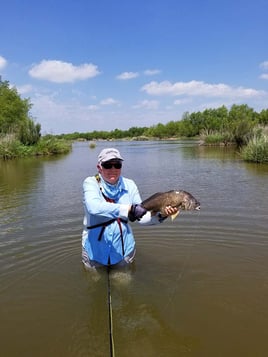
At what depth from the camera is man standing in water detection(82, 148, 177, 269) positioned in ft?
15.2

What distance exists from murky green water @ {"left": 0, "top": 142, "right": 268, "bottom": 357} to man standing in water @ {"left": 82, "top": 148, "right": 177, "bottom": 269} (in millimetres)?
533

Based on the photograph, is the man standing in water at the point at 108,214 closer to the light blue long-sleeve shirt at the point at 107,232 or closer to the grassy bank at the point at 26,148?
the light blue long-sleeve shirt at the point at 107,232

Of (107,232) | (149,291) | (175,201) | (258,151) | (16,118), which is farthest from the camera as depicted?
(16,118)

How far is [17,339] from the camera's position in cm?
450

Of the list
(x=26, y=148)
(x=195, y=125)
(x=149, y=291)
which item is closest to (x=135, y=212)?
(x=149, y=291)

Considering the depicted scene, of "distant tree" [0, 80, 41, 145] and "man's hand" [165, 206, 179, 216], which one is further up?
"distant tree" [0, 80, 41, 145]

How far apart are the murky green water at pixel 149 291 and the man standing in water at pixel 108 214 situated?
53cm

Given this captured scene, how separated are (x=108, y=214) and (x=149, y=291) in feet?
6.09

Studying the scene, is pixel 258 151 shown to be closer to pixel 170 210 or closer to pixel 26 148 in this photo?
pixel 170 210

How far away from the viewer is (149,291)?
5609mm

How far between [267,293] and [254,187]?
9931 millimetres

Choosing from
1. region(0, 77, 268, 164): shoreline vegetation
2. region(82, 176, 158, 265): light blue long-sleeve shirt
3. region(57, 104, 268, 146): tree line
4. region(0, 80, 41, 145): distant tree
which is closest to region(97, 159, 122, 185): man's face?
region(82, 176, 158, 265): light blue long-sleeve shirt

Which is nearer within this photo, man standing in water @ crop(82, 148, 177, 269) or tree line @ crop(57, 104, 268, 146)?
man standing in water @ crop(82, 148, 177, 269)

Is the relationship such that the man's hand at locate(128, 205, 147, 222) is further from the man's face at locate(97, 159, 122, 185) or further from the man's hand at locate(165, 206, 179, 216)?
the man's face at locate(97, 159, 122, 185)
